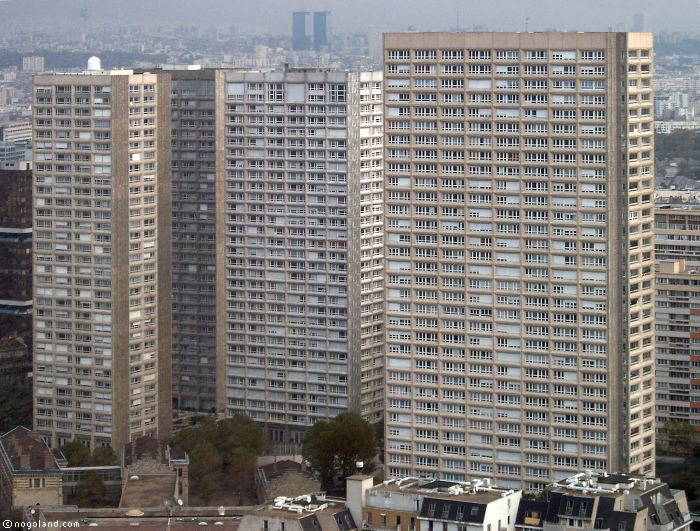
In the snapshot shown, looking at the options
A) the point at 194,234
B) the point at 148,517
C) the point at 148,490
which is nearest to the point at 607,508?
the point at 148,517

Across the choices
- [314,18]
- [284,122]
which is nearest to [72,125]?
[284,122]

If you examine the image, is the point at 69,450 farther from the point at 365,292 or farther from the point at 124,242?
the point at 365,292

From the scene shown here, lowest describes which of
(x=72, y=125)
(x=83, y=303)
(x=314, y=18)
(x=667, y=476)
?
(x=667, y=476)

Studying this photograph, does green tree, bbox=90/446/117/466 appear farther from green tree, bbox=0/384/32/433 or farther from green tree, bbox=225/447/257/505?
green tree, bbox=0/384/32/433

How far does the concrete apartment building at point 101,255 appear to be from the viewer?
198ft

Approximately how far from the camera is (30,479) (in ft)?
172

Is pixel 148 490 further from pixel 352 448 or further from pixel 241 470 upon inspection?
pixel 352 448

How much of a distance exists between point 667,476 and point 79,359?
62.2 ft

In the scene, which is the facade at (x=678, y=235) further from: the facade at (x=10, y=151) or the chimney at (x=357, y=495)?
the facade at (x=10, y=151)

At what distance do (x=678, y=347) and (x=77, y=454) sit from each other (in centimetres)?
1907

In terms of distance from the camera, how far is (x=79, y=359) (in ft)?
202

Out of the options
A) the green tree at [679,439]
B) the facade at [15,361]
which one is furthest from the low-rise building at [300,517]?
the facade at [15,361]

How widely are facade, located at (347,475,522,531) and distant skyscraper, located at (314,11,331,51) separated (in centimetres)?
5009

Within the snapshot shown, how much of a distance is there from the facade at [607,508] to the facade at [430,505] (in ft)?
2.19
